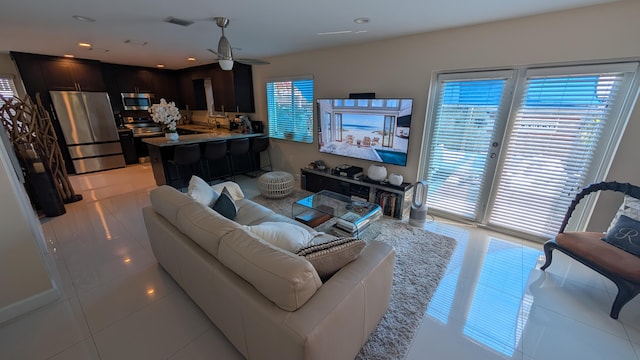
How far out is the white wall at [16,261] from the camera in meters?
1.67

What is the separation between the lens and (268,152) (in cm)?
522

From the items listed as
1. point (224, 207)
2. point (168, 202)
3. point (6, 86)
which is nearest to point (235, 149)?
point (224, 207)

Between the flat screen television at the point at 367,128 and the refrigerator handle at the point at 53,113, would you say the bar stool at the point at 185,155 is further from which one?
the refrigerator handle at the point at 53,113

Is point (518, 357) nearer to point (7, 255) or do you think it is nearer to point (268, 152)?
point (7, 255)

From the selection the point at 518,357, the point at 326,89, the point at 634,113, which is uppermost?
the point at 326,89

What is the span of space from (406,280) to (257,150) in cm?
373

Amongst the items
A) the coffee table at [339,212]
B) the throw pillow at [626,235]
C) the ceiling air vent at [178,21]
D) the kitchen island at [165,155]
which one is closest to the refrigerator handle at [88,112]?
the kitchen island at [165,155]

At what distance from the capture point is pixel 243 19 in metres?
2.44

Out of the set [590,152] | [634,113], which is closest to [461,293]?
[590,152]

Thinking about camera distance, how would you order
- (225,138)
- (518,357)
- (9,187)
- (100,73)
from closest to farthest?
(518,357) → (9,187) → (225,138) → (100,73)

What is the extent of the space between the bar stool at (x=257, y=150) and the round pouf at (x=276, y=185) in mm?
1218

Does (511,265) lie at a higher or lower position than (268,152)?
lower

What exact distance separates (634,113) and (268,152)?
4.96m

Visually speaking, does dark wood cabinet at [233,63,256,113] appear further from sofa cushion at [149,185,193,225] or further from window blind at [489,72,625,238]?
window blind at [489,72,625,238]
